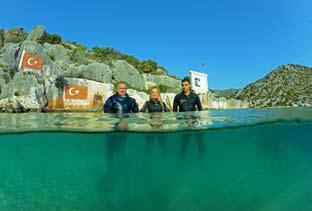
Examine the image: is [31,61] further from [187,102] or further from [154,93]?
[187,102]

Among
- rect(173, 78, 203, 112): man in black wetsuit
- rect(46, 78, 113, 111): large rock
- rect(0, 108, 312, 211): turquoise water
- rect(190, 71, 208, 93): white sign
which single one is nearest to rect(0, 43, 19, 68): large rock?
rect(46, 78, 113, 111): large rock

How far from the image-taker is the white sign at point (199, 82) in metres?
42.5

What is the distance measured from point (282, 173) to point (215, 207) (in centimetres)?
341

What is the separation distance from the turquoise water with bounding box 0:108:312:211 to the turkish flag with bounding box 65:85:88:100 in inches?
763

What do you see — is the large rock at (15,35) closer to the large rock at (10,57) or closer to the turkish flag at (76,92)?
the large rock at (10,57)

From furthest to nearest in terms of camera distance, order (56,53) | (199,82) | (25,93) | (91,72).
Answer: (199,82), (56,53), (91,72), (25,93)

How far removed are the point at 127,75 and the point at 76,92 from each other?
7.81 meters

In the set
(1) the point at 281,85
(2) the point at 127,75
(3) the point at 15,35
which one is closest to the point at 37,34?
(3) the point at 15,35

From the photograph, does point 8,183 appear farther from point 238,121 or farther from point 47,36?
point 47,36

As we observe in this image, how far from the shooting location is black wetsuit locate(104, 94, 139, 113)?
11539 mm

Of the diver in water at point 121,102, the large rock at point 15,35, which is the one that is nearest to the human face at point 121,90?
the diver in water at point 121,102

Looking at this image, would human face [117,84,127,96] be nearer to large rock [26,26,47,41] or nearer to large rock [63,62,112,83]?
large rock [63,62,112,83]

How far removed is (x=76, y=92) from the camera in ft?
111

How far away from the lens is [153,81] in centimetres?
4291
